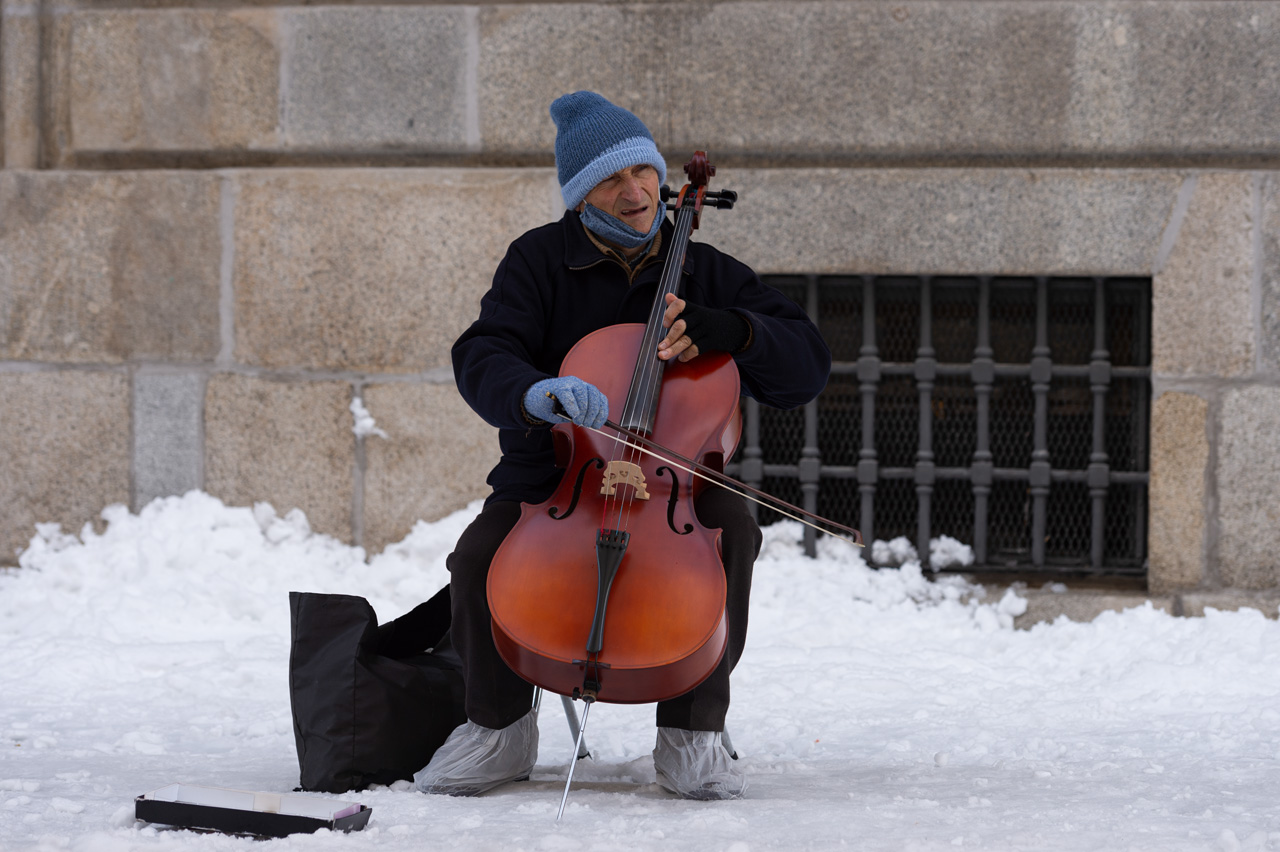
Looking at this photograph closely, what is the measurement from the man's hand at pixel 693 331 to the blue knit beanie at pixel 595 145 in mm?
378

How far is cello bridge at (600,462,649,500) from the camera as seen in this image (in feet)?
7.11

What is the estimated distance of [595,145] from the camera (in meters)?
2.58

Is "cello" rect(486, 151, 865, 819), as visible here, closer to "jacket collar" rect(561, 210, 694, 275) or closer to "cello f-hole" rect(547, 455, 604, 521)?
"cello f-hole" rect(547, 455, 604, 521)

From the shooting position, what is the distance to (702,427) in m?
2.29

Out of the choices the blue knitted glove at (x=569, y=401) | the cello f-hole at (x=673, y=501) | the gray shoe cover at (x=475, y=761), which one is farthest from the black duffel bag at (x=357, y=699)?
the cello f-hole at (x=673, y=501)

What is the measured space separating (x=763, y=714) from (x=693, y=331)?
1286 millimetres

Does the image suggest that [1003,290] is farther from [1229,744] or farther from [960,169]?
[1229,744]

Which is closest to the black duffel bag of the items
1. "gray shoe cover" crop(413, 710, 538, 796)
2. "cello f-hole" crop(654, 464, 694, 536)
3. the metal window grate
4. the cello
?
"gray shoe cover" crop(413, 710, 538, 796)

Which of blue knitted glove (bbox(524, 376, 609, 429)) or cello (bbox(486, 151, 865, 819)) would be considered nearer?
cello (bbox(486, 151, 865, 819))

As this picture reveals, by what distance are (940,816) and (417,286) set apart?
9.57ft

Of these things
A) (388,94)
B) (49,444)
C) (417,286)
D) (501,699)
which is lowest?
(501,699)

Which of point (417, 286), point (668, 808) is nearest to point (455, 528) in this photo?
point (417, 286)

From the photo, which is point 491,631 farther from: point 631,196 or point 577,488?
point 631,196

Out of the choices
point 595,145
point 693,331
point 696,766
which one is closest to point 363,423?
point 595,145
